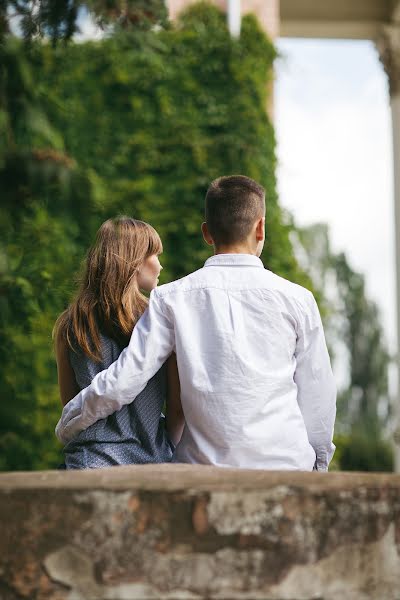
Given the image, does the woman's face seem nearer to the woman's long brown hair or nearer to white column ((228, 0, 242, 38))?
the woman's long brown hair

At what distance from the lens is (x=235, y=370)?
2650mm

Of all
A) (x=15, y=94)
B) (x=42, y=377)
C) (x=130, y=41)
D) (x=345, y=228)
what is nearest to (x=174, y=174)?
(x=42, y=377)

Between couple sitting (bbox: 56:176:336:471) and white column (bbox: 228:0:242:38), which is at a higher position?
white column (bbox: 228:0:242:38)

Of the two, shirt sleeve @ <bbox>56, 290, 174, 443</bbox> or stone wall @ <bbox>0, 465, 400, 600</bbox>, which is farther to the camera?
shirt sleeve @ <bbox>56, 290, 174, 443</bbox>

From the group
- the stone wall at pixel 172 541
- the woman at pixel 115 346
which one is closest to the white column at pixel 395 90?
the woman at pixel 115 346

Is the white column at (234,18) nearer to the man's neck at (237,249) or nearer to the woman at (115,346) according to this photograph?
the woman at (115,346)

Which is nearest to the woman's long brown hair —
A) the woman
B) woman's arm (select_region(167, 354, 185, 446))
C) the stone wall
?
the woman

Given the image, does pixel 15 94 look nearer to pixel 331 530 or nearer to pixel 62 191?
pixel 62 191

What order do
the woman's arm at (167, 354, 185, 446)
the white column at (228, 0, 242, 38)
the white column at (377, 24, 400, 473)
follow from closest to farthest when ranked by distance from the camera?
the woman's arm at (167, 354, 185, 446) → the white column at (228, 0, 242, 38) → the white column at (377, 24, 400, 473)

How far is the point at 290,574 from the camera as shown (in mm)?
2082

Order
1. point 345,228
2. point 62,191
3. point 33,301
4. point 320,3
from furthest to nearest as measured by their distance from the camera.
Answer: point 345,228
point 320,3
point 33,301
point 62,191

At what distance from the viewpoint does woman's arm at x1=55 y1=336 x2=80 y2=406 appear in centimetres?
304

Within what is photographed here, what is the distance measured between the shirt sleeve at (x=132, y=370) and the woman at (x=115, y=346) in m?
0.10

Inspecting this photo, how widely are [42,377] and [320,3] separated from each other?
732 centimetres
